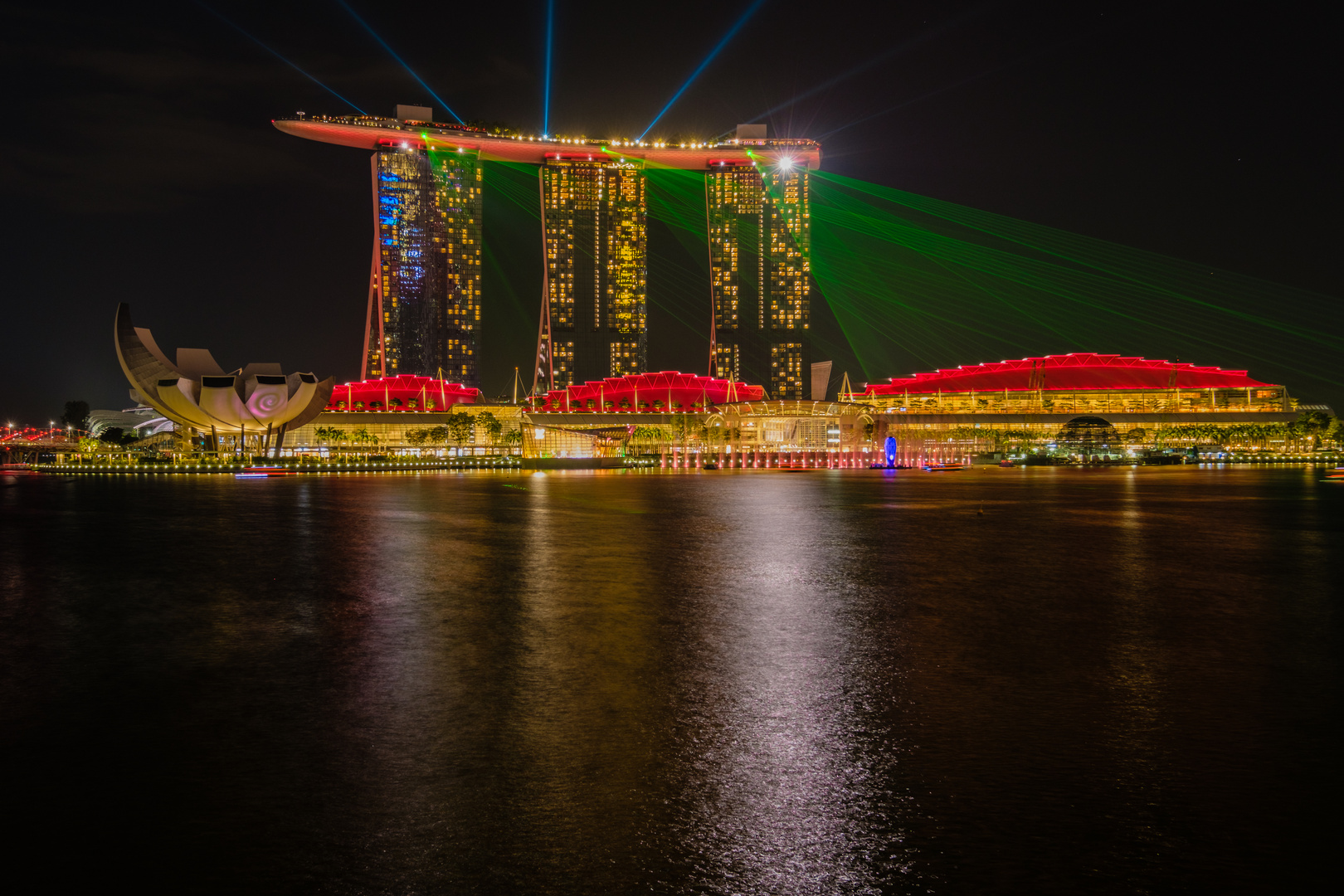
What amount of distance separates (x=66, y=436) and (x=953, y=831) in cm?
15424

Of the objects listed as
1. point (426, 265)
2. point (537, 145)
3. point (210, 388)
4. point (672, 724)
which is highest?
point (537, 145)

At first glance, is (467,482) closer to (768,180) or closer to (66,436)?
(768,180)

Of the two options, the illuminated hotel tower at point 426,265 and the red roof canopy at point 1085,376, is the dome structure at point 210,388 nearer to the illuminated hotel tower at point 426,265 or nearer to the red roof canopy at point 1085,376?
the illuminated hotel tower at point 426,265

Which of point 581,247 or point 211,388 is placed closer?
point 211,388

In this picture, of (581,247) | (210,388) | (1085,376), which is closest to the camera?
(210,388)

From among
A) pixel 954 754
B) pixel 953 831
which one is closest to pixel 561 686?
pixel 954 754

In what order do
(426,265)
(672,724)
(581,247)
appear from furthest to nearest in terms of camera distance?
(581,247), (426,265), (672,724)

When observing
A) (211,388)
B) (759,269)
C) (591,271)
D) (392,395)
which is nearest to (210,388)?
(211,388)

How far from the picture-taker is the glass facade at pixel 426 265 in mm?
125438

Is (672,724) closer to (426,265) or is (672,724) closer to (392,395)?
(392,395)

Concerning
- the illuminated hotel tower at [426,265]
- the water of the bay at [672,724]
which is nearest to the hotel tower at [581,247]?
the illuminated hotel tower at [426,265]

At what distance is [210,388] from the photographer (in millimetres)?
61031

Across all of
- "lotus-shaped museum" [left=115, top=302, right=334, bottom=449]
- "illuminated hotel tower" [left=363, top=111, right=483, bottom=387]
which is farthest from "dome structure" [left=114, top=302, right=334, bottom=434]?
"illuminated hotel tower" [left=363, top=111, right=483, bottom=387]

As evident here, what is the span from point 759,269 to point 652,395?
3391cm
